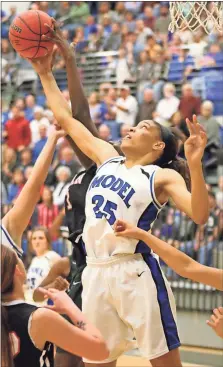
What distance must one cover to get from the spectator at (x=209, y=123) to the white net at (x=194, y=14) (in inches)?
147

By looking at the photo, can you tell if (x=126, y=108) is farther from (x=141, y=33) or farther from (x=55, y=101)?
(x=55, y=101)

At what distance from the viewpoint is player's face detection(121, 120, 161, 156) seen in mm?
3871

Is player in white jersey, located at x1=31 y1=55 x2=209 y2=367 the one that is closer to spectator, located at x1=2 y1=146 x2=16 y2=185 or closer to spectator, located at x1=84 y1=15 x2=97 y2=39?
spectator, located at x1=2 y1=146 x2=16 y2=185

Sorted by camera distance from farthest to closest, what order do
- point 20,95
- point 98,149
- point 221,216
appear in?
point 20,95, point 221,216, point 98,149

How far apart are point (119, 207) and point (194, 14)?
189 centimetres

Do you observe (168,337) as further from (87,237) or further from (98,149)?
(98,149)

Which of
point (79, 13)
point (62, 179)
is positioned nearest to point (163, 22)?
point (79, 13)

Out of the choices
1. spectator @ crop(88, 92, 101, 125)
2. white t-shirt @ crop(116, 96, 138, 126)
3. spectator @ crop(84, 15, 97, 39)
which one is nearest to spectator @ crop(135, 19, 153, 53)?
spectator @ crop(84, 15, 97, 39)

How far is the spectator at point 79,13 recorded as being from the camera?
12.8 meters

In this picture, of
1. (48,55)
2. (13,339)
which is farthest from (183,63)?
(13,339)

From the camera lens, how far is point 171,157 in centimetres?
401

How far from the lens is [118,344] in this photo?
12.3 feet

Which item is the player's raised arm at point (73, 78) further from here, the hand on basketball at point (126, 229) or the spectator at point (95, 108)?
the spectator at point (95, 108)

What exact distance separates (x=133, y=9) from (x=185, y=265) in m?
9.76
